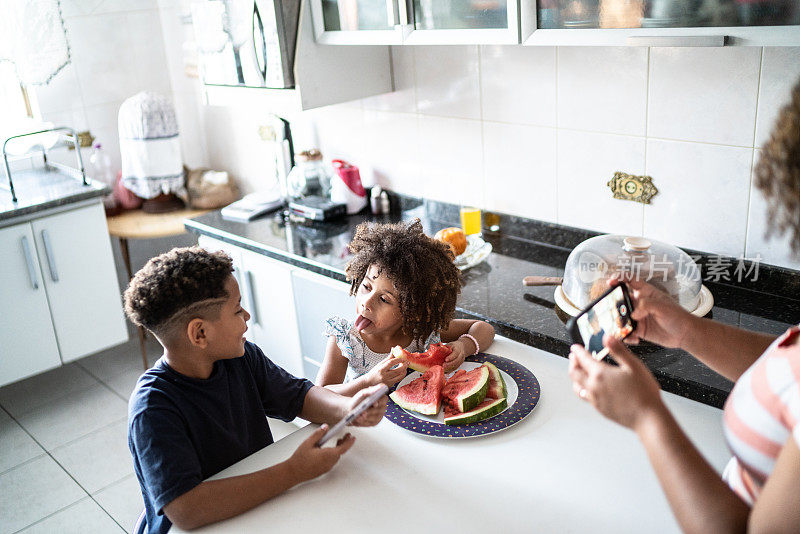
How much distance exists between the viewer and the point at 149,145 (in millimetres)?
3279

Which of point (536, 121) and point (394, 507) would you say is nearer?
point (394, 507)

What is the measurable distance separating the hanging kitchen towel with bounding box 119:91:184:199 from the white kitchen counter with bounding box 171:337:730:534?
7.24 ft

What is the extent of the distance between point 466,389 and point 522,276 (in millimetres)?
819

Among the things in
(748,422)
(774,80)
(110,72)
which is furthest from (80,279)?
(748,422)

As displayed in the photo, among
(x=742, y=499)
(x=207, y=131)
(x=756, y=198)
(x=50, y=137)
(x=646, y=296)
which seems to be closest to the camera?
(x=742, y=499)

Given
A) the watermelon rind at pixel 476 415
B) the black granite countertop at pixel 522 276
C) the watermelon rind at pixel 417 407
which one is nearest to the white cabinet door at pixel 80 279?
the black granite countertop at pixel 522 276

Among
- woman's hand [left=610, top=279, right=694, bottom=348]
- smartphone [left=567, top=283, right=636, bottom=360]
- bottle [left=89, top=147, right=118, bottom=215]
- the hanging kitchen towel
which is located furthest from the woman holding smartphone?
bottle [left=89, top=147, right=118, bottom=215]

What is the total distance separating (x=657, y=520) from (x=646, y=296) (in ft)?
1.28

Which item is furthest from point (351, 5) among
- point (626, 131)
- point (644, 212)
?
point (644, 212)

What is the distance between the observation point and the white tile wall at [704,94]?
1.85m

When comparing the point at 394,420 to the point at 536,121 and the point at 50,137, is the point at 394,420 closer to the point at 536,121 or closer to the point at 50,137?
the point at 536,121

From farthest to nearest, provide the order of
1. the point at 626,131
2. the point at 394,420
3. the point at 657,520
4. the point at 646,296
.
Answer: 1. the point at 626,131
2. the point at 394,420
3. the point at 646,296
4. the point at 657,520

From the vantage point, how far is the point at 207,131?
12.0 ft

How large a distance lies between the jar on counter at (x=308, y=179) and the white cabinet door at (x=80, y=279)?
2.75ft
